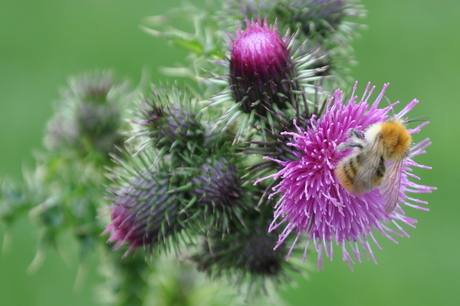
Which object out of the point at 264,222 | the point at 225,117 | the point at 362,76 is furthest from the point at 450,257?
the point at 225,117

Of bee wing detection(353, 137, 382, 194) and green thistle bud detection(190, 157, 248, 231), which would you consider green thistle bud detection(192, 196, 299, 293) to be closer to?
green thistle bud detection(190, 157, 248, 231)

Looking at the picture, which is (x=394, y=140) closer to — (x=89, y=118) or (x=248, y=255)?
(x=248, y=255)

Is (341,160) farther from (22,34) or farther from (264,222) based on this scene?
(22,34)

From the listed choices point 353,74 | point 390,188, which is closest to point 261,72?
point 390,188

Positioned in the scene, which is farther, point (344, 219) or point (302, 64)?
point (302, 64)

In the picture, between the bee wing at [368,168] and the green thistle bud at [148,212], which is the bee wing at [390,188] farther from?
the green thistle bud at [148,212]

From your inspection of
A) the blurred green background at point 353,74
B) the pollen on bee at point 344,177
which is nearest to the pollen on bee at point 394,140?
the pollen on bee at point 344,177
